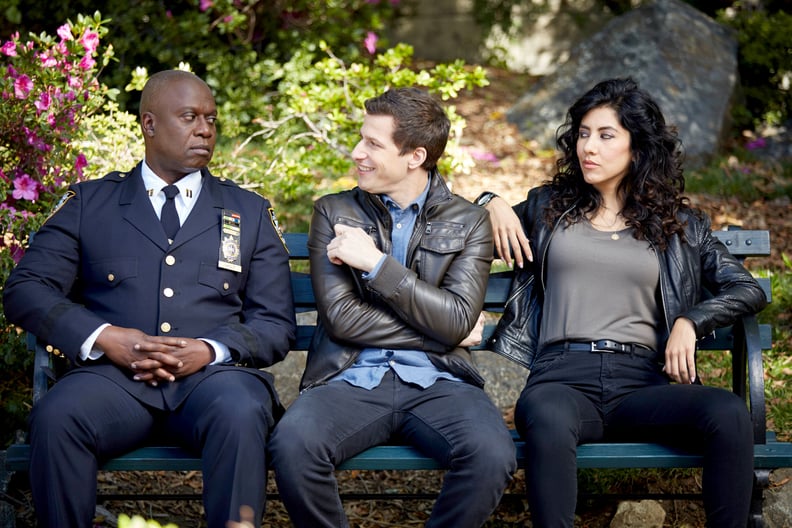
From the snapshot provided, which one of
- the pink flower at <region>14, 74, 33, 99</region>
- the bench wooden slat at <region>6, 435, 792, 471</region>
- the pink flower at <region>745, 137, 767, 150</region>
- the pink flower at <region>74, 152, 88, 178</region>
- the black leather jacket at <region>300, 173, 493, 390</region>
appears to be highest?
the pink flower at <region>745, 137, 767, 150</region>

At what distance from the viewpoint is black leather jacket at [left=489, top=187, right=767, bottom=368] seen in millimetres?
3811

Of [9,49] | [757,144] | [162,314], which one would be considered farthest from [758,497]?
[757,144]

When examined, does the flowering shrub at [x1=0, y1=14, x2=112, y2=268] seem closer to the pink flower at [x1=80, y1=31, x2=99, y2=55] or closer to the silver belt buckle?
the pink flower at [x1=80, y1=31, x2=99, y2=55]

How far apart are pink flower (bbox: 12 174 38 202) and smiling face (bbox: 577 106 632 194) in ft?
8.16

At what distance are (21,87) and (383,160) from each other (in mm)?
1845

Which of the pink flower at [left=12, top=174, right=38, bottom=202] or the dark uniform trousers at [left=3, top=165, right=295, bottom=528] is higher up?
the pink flower at [left=12, top=174, right=38, bottom=202]

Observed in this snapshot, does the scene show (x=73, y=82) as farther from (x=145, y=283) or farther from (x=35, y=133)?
(x=145, y=283)

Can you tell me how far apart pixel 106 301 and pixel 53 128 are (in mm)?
1368

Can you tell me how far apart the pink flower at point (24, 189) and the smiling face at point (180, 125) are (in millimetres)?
1087

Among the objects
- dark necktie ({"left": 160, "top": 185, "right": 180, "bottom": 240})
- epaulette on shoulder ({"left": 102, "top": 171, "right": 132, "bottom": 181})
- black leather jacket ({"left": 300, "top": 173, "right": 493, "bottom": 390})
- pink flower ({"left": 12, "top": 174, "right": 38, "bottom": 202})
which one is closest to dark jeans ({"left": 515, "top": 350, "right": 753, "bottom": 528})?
black leather jacket ({"left": 300, "top": 173, "right": 493, "bottom": 390})

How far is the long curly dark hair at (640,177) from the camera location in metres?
4.00

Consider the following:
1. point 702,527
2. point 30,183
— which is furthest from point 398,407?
point 30,183

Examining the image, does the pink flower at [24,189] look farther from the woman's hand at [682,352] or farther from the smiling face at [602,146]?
the woman's hand at [682,352]

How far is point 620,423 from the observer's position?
3.71 metres
